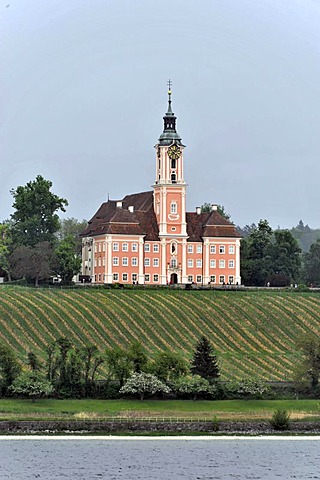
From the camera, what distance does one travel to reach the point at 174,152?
7047 inches

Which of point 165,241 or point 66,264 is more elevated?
point 165,241

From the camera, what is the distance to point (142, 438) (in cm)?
9306

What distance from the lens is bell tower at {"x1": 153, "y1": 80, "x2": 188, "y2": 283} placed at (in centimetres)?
17850

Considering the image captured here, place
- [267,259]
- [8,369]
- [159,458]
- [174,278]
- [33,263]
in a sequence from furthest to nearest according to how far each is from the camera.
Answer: [267,259] < [174,278] < [33,263] < [8,369] < [159,458]

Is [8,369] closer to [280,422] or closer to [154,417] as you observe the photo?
[154,417]

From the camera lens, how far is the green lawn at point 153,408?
320 feet

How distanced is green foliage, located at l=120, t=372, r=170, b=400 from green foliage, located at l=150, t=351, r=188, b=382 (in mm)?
2209

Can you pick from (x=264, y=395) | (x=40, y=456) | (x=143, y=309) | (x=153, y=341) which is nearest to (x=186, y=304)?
(x=143, y=309)

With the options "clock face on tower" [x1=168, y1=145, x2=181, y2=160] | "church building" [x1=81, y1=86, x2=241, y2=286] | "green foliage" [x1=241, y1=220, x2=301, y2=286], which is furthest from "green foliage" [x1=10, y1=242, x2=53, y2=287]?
"green foliage" [x1=241, y1=220, x2=301, y2=286]

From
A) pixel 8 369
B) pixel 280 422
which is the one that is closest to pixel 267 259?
pixel 8 369

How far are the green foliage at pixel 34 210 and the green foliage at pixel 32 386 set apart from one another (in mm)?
82065

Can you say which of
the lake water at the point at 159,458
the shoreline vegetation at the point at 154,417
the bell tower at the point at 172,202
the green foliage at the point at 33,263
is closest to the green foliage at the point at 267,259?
the bell tower at the point at 172,202

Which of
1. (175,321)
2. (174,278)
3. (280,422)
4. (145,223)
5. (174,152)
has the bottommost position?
(280,422)

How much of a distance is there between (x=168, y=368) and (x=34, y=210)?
8122 centimetres
